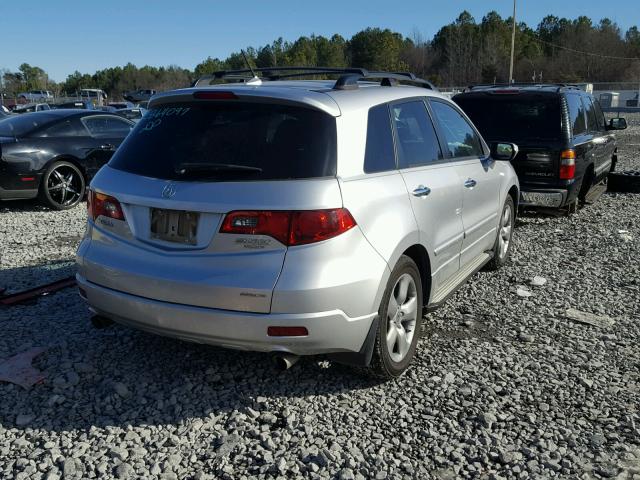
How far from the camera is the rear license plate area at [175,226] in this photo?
3150 millimetres

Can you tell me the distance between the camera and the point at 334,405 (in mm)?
3457

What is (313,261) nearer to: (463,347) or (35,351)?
(463,347)

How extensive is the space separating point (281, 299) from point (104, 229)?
123 centimetres

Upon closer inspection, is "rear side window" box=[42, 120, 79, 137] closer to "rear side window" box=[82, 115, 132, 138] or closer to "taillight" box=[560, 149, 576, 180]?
"rear side window" box=[82, 115, 132, 138]

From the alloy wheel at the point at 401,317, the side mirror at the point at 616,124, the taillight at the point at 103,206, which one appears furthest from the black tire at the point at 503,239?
the side mirror at the point at 616,124

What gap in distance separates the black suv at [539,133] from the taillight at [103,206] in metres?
5.75

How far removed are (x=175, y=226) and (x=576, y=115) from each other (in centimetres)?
672

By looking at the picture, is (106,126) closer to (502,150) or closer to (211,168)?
(502,150)

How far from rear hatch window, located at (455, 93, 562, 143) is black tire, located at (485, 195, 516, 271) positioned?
1835 millimetres

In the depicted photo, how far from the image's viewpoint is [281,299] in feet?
9.82

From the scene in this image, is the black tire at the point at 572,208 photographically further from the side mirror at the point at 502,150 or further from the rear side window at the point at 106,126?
the rear side window at the point at 106,126

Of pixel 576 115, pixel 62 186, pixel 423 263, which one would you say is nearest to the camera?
pixel 423 263

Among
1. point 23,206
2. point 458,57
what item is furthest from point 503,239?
point 458,57

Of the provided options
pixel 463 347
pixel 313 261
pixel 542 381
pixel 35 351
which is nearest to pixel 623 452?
pixel 542 381
